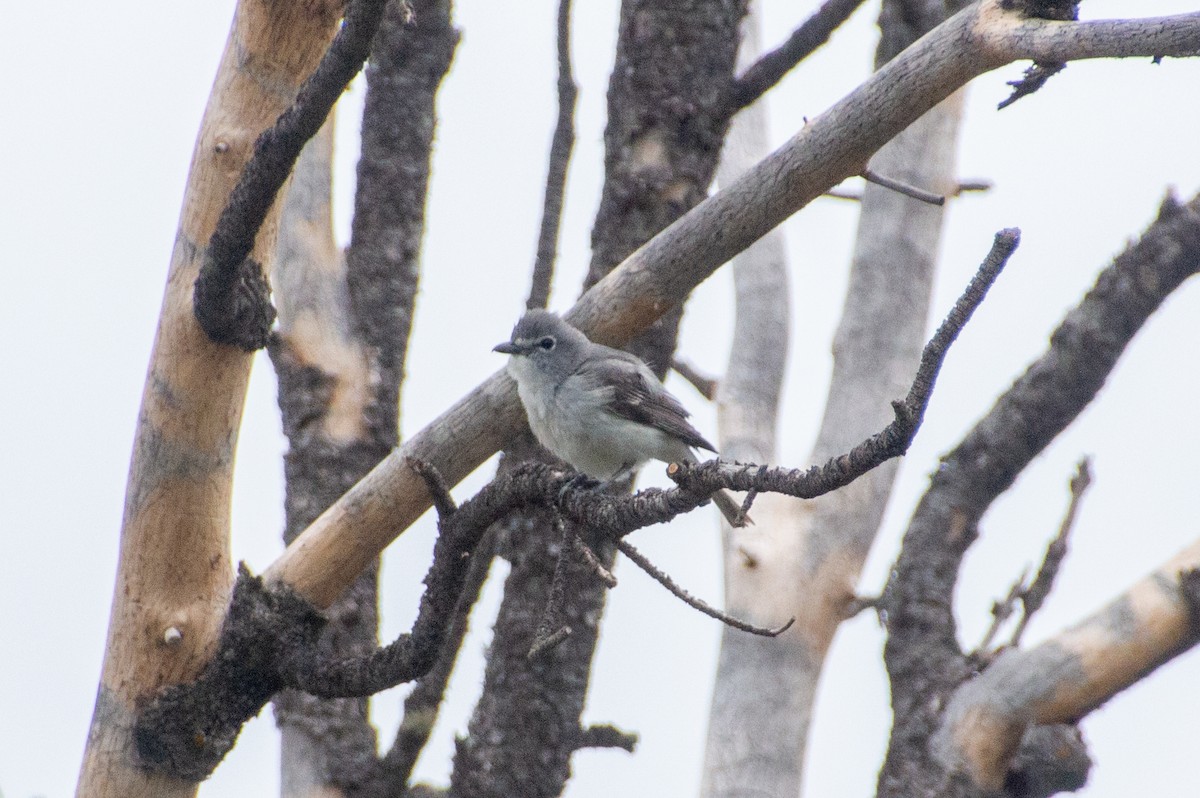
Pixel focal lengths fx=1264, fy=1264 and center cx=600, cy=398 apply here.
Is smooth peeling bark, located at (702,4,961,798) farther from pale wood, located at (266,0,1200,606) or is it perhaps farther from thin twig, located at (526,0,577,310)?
pale wood, located at (266,0,1200,606)

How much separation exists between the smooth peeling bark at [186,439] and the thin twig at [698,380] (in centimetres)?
431

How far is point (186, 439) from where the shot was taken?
3.72 meters

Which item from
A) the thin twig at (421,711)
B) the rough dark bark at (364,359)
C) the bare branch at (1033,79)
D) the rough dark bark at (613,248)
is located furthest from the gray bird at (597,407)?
the bare branch at (1033,79)

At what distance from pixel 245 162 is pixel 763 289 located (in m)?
4.35

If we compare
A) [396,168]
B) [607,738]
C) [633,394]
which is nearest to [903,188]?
[633,394]

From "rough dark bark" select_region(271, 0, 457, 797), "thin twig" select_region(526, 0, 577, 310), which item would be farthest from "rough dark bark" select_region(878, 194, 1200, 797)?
"rough dark bark" select_region(271, 0, 457, 797)

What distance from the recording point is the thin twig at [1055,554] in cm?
581

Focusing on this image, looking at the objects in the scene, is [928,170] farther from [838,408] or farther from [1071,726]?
[1071,726]

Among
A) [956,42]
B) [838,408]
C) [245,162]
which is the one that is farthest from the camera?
[838,408]

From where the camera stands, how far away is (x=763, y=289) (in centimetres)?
757

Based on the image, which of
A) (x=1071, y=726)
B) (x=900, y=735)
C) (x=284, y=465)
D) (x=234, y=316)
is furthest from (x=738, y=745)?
(x=234, y=316)

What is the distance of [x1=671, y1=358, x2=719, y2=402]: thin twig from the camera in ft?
25.6

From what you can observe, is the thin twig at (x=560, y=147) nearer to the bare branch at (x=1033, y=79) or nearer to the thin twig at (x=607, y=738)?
the thin twig at (x=607, y=738)

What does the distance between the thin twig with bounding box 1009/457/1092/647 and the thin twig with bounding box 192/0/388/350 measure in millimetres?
3841
